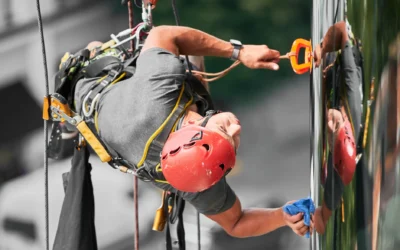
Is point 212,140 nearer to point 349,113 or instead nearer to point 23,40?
point 349,113

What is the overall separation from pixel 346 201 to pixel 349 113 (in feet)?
0.18

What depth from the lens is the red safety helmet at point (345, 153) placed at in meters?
0.44

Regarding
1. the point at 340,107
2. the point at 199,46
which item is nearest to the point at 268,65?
the point at 199,46

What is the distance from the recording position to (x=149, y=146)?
129cm

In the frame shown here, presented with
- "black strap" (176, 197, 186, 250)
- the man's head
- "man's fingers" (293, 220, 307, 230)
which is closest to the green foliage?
"black strap" (176, 197, 186, 250)

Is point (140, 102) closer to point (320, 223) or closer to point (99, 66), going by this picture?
point (99, 66)

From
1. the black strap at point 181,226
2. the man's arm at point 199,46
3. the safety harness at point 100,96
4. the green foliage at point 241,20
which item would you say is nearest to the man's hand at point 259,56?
the man's arm at point 199,46

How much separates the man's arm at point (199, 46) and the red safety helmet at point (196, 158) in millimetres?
196

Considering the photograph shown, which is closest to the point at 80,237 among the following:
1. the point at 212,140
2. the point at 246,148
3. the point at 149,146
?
the point at 149,146

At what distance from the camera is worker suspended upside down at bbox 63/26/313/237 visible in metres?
1.20

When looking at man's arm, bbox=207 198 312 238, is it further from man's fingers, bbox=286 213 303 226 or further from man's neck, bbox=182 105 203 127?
man's neck, bbox=182 105 203 127

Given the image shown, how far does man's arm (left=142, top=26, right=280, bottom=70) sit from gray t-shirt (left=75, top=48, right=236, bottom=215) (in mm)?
34

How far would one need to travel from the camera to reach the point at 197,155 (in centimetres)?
118

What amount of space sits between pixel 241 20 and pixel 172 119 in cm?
143
